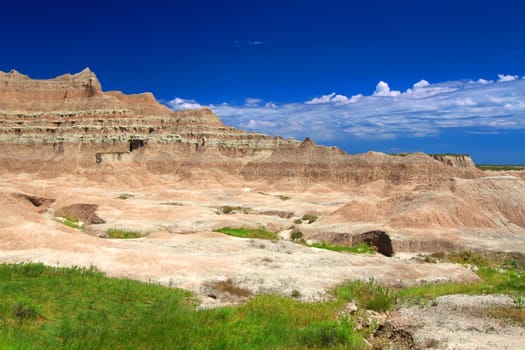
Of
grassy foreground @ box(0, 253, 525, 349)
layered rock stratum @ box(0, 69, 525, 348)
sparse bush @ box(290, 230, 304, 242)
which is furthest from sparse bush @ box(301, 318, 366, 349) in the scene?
sparse bush @ box(290, 230, 304, 242)

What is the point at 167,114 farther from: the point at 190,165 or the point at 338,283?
the point at 338,283

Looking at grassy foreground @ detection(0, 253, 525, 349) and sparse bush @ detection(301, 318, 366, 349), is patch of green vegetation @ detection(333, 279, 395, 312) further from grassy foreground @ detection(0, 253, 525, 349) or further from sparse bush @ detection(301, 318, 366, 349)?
sparse bush @ detection(301, 318, 366, 349)

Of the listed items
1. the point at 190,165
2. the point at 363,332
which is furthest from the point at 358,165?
the point at 363,332

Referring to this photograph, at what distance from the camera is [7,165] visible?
87.1 m

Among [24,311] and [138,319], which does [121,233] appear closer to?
[138,319]

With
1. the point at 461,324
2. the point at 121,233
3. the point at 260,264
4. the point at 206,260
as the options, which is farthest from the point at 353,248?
the point at 461,324

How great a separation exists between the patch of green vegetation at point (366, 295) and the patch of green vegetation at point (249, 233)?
48.5ft

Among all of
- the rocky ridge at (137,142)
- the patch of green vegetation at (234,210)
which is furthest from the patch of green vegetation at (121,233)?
the rocky ridge at (137,142)

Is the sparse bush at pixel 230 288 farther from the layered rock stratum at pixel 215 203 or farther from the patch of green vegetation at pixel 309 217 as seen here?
the patch of green vegetation at pixel 309 217

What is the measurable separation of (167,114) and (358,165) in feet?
166

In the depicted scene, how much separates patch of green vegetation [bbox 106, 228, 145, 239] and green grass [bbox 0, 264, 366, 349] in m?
14.7

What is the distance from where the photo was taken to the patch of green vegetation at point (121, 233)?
95.1 ft

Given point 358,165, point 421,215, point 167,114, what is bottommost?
point 421,215

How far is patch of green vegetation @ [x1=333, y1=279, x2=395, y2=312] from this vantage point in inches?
541
